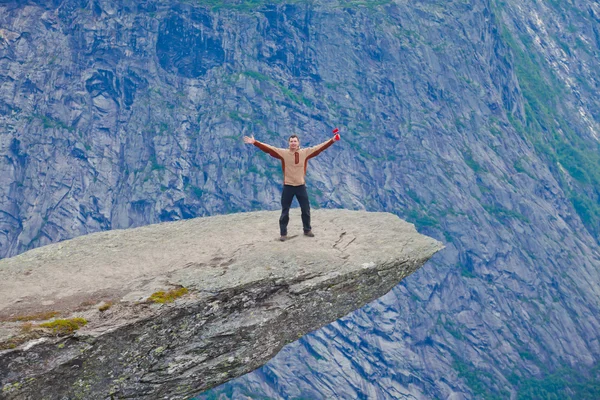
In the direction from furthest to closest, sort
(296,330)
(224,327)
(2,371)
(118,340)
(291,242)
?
(291,242)
(296,330)
(224,327)
(118,340)
(2,371)

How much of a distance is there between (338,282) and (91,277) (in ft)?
35.9

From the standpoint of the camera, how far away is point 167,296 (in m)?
29.0

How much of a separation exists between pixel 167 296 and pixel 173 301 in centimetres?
35

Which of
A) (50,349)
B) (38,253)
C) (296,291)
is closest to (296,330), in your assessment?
(296,291)

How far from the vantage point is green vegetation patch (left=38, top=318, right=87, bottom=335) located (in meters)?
26.4

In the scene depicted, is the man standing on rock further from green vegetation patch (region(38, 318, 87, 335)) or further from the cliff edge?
green vegetation patch (region(38, 318, 87, 335))

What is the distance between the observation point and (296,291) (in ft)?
103

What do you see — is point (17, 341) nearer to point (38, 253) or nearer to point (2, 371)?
point (2, 371)

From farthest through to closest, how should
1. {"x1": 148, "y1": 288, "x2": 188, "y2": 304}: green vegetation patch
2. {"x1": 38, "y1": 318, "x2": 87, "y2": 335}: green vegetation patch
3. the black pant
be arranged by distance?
the black pant < {"x1": 148, "y1": 288, "x2": 188, "y2": 304}: green vegetation patch < {"x1": 38, "y1": 318, "x2": 87, "y2": 335}: green vegetation patch

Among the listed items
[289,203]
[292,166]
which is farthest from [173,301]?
[292,166]

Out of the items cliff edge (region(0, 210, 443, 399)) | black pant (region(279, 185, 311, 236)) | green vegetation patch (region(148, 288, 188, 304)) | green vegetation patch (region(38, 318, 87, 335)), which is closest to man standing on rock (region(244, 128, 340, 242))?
black pant (region(279, 185, 311, 236))

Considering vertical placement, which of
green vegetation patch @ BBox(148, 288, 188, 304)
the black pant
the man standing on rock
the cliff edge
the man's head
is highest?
the man's head

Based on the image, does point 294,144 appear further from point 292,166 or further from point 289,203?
point 289,203

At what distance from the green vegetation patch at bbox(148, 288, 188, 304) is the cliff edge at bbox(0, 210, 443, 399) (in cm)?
5
